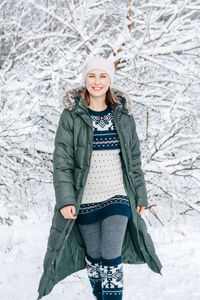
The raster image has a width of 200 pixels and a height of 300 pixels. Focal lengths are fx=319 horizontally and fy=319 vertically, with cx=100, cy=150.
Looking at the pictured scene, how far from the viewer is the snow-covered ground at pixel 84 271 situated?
2.70 metres

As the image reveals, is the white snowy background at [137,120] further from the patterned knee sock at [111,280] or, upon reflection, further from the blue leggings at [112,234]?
the blue leggings at [112,234]

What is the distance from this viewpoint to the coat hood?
226 cm

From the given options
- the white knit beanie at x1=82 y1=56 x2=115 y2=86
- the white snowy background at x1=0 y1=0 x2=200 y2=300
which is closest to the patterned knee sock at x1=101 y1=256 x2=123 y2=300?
the white snowy background at x1=0 y1=0 x2=200 y2=300

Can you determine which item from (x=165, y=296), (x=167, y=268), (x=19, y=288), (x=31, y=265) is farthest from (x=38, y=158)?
(x=165, y=296)

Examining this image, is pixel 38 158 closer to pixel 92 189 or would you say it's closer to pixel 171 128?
pixel 171 128

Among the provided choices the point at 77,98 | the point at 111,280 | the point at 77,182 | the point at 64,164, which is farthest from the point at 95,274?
the point at 77,98

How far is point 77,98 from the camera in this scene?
230cm

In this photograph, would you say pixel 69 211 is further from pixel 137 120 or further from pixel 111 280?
pixel 137 120

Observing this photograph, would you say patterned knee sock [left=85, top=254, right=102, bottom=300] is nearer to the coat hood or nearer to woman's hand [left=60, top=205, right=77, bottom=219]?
woman's hand [left=60, top=205, right=77, bottom=219]

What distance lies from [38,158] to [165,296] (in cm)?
244

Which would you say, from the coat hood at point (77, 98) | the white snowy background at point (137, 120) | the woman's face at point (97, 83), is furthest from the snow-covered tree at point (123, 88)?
the woman's face at point (97, 83)

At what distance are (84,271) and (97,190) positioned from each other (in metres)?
1.36

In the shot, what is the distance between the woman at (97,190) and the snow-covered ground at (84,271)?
520mm

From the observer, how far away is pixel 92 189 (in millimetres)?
2207
